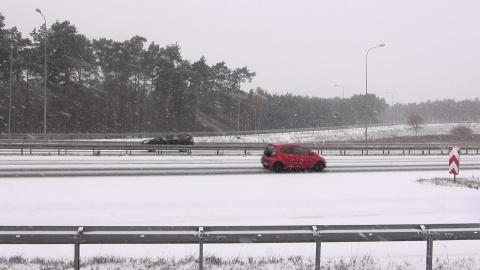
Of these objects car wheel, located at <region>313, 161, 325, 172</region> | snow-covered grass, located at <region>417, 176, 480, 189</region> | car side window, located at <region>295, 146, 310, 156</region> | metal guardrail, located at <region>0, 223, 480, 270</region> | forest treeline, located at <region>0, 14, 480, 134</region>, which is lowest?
snow-covered grass, located at <region>417, 176, 480, 189</region>

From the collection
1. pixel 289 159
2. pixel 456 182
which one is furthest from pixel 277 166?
pixel 456 182

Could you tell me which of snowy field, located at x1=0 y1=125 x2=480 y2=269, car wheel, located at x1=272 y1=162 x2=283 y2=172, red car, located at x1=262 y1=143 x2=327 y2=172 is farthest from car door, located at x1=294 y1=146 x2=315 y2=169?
snowy field, located at x1=0 y1=125 x2=480 y2=269

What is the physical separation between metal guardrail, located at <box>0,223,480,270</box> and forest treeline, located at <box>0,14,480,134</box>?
4397 centimetres

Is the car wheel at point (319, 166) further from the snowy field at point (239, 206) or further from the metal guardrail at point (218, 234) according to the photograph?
the metal guardrail at point (218, 234)

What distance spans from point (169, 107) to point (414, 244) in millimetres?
61913

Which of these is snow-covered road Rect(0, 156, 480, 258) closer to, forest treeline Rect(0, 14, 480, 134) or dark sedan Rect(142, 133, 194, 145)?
dark sedan Rect(142, 133, 194, 145)

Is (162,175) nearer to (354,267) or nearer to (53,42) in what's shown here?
(354,267)

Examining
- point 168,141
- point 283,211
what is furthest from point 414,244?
point 168,141

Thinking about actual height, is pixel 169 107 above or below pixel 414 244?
above

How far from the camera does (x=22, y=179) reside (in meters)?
16.8

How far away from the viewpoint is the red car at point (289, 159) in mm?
20781

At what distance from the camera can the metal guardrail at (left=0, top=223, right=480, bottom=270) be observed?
5586 mm

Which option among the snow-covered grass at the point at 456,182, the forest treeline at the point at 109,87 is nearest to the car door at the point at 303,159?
the snow-covered grass at the point at 456,182

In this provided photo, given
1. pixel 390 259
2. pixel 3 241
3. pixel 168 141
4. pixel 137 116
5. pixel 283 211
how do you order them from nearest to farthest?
pixel 3 241
pixel 390 259
pixel 283 211
pixel 168 141
pixel 137 116
